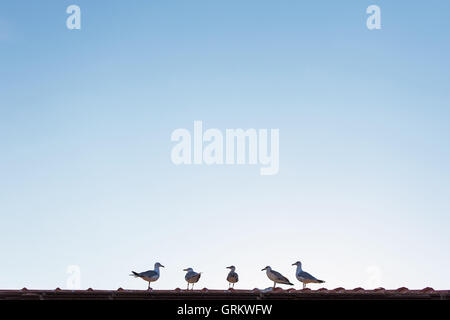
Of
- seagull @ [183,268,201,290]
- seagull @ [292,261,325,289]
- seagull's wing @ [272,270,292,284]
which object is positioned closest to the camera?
seagull's wing @ [272,270,292,284]

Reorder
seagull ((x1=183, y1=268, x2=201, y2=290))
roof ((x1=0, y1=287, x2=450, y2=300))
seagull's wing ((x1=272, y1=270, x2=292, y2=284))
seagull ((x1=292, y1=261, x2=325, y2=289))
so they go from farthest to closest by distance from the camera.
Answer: seagull ((x1=183, y1=268, x2=201, y2=290))
seagull ((x1=292, y1=261, x2=325, y2=289))
seagull's wing ((x1=272, y1=270, x2=292, y2=284))
roof ((x1=0, y1=287, x2=450, y2=300))

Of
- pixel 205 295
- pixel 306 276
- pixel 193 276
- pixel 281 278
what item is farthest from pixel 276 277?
pixel 205 295

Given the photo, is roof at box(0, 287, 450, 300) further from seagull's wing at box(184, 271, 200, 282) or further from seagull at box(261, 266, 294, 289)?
seagull's wing at box(184, 271, 200, 282)

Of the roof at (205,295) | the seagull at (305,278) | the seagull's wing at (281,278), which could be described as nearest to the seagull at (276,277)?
the seagull's wing at (281,278)

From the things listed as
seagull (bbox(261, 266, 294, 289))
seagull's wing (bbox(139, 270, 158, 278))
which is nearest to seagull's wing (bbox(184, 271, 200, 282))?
seagull's wing (bbox(139, 270, 158, 278))

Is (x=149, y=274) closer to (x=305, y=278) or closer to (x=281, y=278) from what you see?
(x=281, y=278)

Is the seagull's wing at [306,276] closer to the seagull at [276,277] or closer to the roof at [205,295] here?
the seagull at [276,277]

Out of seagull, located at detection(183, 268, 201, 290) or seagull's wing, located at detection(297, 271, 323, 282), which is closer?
seagull's wing, located at detection(297, 271, 323, 282)

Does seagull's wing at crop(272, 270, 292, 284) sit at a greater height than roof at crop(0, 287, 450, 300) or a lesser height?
lesser
